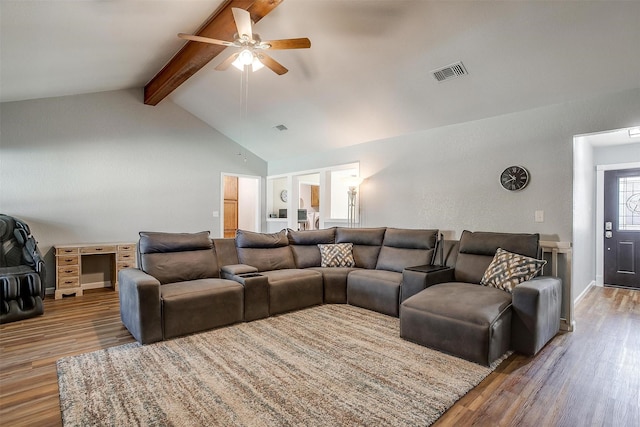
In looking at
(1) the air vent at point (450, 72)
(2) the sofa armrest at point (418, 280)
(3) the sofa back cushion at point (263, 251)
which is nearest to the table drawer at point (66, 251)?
(3) the sofa back cushion at point (263, 251)

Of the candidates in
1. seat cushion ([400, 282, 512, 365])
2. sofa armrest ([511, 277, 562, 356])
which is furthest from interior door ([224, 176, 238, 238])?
sofa armrest ([511, 277, 562, 356])

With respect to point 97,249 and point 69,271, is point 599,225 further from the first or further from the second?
point 69,271

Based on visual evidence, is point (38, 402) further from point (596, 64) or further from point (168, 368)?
point (596, 64)

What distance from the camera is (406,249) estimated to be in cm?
428

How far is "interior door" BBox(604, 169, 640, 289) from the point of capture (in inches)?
203

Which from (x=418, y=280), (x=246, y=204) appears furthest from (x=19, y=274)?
(x=246, y=204)

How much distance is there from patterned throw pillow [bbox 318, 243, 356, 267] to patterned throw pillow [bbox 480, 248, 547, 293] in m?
1.79

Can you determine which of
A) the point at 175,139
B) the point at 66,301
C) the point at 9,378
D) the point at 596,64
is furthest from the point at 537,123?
the point at 66,301

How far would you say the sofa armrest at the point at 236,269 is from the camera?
369 centimetres

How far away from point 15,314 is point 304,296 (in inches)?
124

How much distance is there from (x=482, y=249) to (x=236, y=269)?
278 cm

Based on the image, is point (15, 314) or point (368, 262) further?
point (368, 262)

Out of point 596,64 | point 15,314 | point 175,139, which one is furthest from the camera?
point 175,139

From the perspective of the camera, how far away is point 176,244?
142 inches
